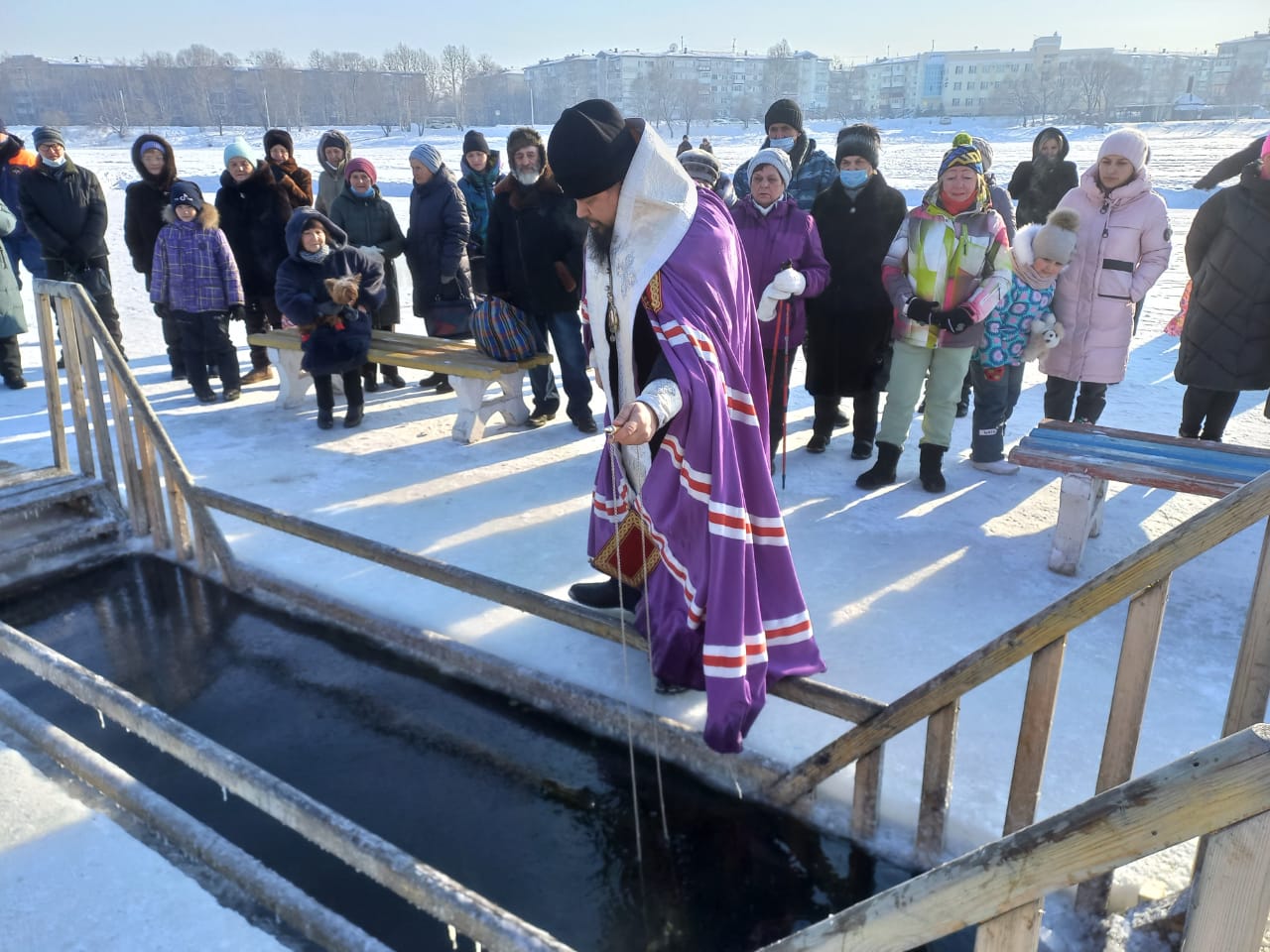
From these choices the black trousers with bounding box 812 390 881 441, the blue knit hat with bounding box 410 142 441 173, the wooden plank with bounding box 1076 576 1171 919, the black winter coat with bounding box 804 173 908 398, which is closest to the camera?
the wooden plank with bounding box 1076 576 1171 919

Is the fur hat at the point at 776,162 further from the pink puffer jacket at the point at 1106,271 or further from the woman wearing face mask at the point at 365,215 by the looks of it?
the woman wearing face mask at the point at 365,215

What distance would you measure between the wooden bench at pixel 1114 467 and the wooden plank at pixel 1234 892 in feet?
9.29

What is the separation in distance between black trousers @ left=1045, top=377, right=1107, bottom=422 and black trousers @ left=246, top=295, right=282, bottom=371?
18.4 feet

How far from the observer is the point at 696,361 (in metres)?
2.38

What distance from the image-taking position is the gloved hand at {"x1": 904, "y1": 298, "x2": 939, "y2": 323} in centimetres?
438

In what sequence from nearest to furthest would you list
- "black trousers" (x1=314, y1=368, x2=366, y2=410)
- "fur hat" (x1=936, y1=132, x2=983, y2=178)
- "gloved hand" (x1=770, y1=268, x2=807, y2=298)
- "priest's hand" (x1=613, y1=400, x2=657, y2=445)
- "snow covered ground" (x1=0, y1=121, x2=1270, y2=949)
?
"priest's hand" (x1=613, y1=400, x2=657, y2=445)
"snow covered ground" (x1=0, y1=121, x2=1270, y2=949)
"fur hat" (x1=936, y1=132, x2=983, y2=178)
"gloved hand" (x1=770, y1=268, x2=807, y2=298)
"black trousers" (x1=314, y1=368, x2=366, y2=410)

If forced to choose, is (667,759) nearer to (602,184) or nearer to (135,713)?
(135,713)

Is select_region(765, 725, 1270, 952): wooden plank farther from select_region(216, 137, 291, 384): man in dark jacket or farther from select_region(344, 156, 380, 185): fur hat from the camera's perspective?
select_region(216, 137, 291, 384): man in dark jacket

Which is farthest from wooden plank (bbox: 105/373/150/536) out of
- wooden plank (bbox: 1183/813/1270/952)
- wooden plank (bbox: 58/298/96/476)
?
wooden plank (bbox: 1183/813/1270/952)

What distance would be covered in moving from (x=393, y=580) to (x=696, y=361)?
2.08 metres

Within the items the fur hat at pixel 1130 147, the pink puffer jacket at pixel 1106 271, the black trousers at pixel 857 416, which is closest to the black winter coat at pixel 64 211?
the black trousers at pixel 857 416

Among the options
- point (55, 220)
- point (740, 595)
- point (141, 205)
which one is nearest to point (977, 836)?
point (740, 595)

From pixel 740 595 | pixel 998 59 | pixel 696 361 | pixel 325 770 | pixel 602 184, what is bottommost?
pixel 325 770

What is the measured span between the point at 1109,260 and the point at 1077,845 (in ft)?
13.7
